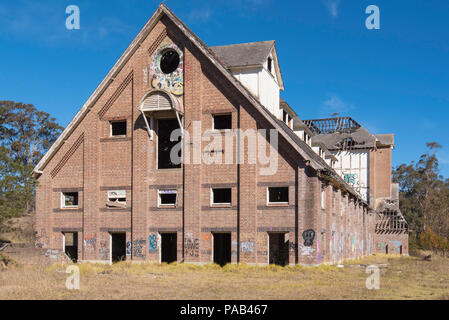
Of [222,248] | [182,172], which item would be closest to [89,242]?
[182,172]

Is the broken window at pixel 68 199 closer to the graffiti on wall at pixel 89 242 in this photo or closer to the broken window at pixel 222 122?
the graffiti on wall at pixel 89 242

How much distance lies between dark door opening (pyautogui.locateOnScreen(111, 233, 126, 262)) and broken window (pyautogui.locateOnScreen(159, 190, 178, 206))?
3.78 meters

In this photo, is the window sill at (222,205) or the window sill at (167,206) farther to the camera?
the window sill at (167,206)

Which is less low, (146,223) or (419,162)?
(419,162)

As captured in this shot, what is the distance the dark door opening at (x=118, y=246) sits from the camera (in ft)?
108

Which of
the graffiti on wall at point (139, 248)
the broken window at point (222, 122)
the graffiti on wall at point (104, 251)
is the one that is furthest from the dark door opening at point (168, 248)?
the broken window at point (222, 122)

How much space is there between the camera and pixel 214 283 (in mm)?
21953

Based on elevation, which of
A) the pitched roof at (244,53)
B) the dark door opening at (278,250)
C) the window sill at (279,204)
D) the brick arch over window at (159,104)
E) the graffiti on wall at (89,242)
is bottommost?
the dark door opening at (278,250)

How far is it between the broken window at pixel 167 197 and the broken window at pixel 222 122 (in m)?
4.89

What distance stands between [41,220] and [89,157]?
17.4 ft

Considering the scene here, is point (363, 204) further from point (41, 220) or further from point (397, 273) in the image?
point (41, 220)

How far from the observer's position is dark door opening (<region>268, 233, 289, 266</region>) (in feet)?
108
